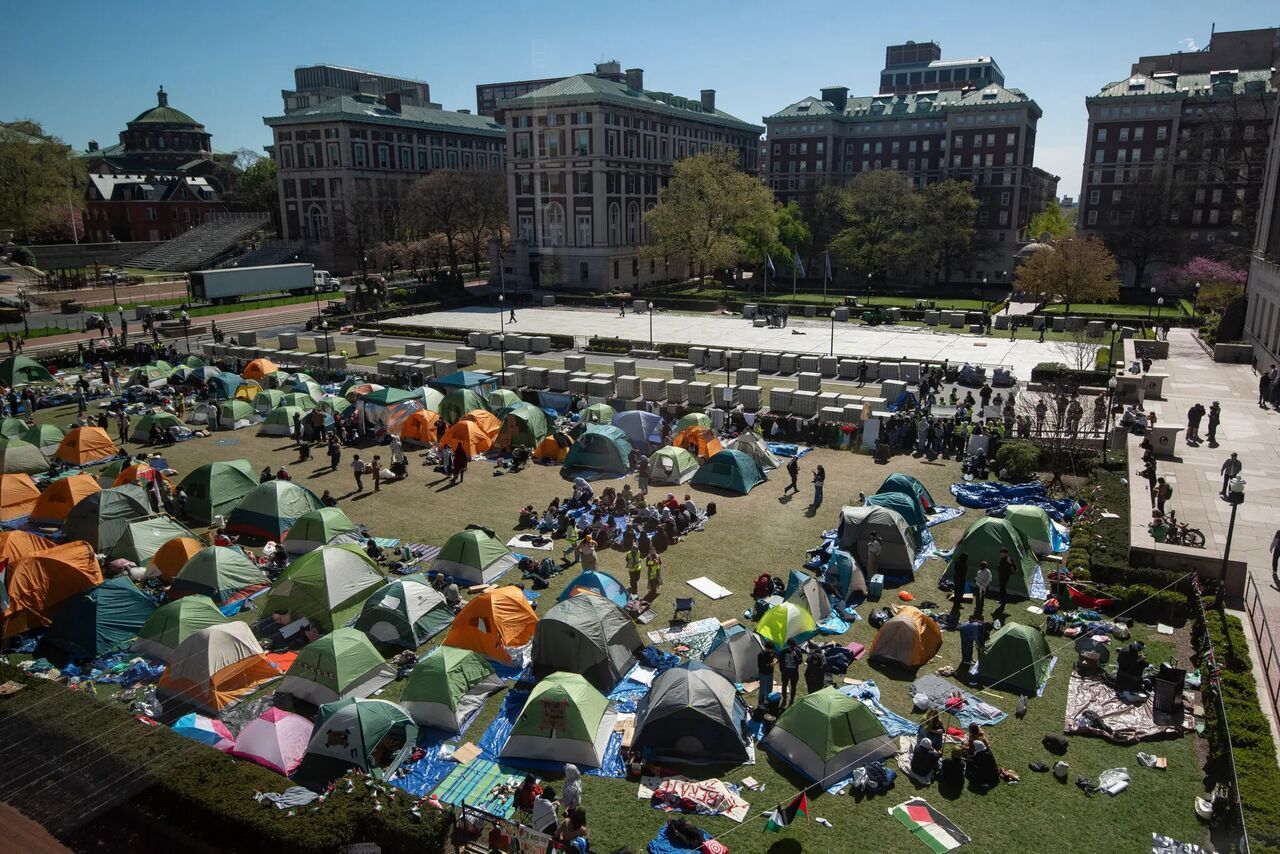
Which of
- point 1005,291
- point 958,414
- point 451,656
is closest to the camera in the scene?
point 451,656

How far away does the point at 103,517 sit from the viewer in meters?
20.5

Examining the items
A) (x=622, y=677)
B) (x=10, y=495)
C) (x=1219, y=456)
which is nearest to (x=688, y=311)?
(x=1219, y=456)

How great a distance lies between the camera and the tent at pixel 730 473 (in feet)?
81.9

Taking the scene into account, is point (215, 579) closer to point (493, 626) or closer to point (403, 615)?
point (403, 615)

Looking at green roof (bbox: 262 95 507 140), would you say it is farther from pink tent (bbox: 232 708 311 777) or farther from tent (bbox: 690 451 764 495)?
pink tent (bbox: 232 708 311 777)

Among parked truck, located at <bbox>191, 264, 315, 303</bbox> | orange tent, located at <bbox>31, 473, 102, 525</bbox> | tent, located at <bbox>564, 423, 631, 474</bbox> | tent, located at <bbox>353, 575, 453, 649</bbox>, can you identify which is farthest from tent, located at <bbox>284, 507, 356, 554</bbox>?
parked truck, located at <bbox>191, 264, 315, 303</bbox>

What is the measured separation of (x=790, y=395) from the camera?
33344mm

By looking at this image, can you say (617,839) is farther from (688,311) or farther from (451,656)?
(688,311)

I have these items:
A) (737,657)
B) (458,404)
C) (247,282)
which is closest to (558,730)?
(737,657)

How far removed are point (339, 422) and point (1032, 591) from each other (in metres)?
22.9

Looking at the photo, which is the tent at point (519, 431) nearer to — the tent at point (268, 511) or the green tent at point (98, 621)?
the tent at point (268, 511)

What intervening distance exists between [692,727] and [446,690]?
401 centimetres

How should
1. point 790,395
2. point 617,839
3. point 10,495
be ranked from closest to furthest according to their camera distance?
point 617,839 → point 10,495 → point 790,395

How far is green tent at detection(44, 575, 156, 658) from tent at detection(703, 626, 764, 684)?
11.2 metres
